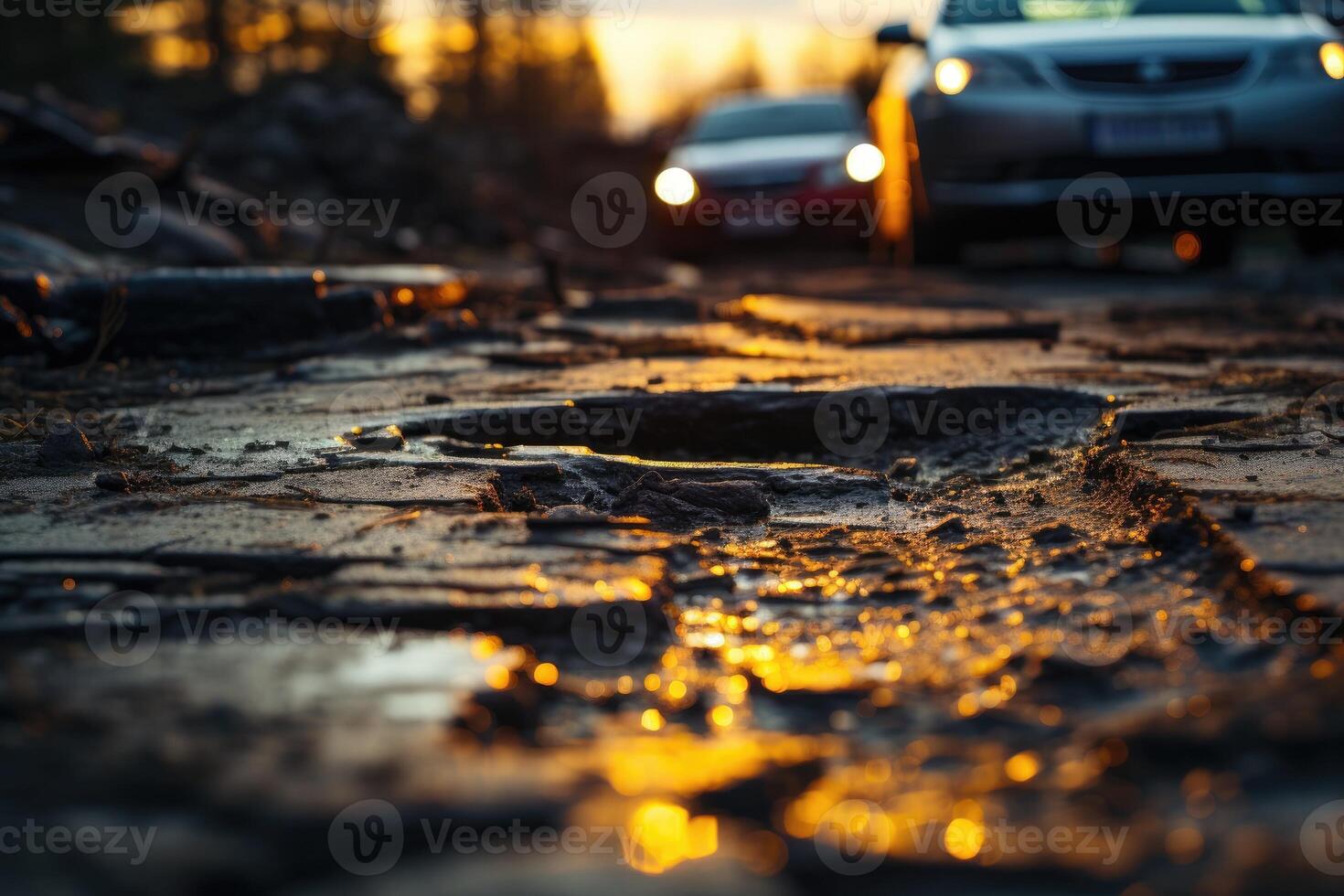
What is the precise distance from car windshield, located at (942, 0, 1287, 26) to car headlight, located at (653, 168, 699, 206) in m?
2.32

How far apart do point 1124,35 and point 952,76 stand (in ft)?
2.44

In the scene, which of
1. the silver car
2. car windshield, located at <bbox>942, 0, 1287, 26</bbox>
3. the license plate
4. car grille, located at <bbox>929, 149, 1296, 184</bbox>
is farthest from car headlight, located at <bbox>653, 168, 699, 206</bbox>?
the license plate

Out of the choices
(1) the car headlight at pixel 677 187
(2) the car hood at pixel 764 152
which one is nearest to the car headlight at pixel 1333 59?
(2) the car hood at pixel 764 152

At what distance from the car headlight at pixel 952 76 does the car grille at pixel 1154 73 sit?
1.36 ft

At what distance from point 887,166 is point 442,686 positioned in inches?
256

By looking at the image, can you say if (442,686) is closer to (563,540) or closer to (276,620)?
(276,620)

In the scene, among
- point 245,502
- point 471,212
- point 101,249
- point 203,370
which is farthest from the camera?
point 471,212

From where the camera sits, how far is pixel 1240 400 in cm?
296

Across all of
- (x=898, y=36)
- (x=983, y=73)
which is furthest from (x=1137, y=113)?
(x=898, y=36)

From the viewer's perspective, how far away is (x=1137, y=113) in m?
5.60

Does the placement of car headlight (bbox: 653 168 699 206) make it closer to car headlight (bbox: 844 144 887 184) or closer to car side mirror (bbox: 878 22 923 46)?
car headlight (bbox: 844 144 887 184)

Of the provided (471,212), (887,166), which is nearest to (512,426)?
(887,166)

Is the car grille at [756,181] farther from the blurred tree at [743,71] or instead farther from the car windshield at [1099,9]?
the blurred tree at [743,71]

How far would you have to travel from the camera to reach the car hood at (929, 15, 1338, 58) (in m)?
5.64
